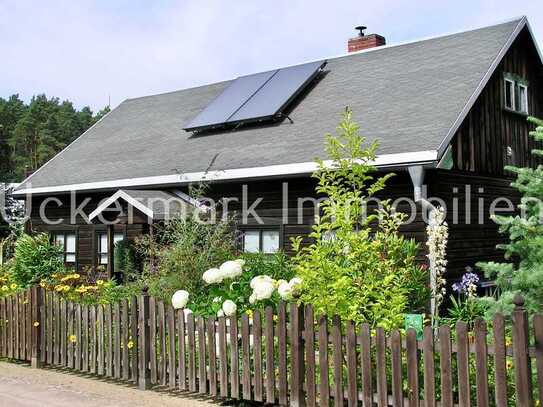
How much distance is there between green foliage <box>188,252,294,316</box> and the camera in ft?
29.7

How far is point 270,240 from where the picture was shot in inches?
591

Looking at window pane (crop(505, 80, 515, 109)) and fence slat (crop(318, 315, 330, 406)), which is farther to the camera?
window pane (crop(505, 80, 515, 109))

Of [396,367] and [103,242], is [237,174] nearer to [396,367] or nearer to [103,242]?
[103,242]

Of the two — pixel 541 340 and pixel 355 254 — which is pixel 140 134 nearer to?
pixel 355 254

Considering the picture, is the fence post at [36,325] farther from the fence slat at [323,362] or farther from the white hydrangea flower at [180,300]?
the fence slat at [323,362]

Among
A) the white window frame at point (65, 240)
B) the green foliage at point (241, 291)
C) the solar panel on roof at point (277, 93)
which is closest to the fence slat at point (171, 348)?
the green foliage at point (241, 291)

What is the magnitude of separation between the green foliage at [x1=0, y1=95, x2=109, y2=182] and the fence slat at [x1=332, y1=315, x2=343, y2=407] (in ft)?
208

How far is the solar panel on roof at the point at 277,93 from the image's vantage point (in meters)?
16.4

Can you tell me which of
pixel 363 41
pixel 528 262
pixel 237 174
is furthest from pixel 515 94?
pixel 528 262

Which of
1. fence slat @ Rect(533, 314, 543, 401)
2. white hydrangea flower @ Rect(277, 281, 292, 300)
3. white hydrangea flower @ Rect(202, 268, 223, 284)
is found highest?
white hydrangea flower @ Rect(202, 268, 223, 284)

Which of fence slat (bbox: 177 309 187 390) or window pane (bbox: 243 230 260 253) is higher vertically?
window pane (bbox: 243 230 260 253)

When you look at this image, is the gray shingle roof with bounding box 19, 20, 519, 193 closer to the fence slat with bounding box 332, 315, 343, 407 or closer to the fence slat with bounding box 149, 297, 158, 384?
the fence slat with bounding box 149, 297, 158, 384

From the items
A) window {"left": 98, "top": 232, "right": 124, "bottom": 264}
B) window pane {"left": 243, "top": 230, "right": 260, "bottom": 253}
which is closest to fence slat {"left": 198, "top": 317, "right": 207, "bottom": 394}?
window pane {"left": 243, "top": 230, "right": 260, "bottom": 253}

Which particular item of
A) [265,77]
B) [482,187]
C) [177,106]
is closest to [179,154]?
[265,77]
